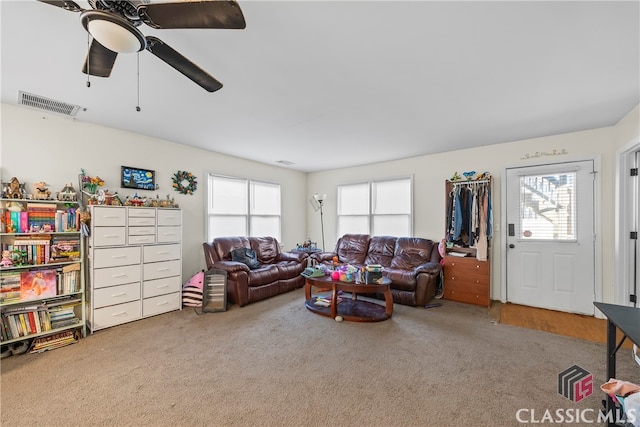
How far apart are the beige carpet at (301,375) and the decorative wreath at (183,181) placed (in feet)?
6.51

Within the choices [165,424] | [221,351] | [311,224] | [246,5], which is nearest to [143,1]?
[246,5]

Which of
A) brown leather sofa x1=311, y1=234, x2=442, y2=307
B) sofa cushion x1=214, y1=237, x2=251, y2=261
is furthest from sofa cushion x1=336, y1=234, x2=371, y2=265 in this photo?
sofa cushion x1=214, y1=237, x2=251, y2=261

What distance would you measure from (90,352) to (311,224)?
4.54 m

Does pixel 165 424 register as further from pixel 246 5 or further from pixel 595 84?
pixel 595 84

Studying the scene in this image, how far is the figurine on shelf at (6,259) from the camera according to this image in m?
2.46

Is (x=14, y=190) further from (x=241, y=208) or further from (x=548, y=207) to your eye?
(x=548, y=207)

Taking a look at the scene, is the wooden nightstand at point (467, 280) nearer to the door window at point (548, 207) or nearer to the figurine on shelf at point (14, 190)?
the door window at point (548, 207)

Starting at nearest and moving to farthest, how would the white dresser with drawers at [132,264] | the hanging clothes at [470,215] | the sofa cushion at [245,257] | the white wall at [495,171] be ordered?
1. the white dresser with drawers at [132,264]
2. the white wall at [495,171]
3. the hanging clothes at [470,215]
4. the sofa cushion at [245,257]

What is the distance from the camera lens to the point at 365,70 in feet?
6.88

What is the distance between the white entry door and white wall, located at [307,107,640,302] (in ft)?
0.40

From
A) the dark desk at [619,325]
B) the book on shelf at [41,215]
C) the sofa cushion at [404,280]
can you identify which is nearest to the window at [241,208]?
the book on shelf at [41,215]

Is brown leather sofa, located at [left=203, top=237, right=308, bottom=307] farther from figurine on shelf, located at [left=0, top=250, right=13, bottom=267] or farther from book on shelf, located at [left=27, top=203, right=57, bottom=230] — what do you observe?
figurine on shelf, located at [left=0, top=250, right=13, bottom=267]

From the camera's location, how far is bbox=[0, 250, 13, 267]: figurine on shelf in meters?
2.46

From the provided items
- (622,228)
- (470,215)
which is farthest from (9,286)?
(622,228)
